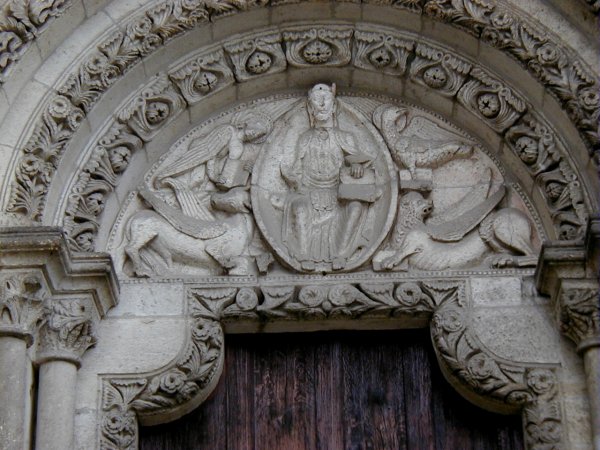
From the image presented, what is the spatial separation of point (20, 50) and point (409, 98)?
2.36 meters

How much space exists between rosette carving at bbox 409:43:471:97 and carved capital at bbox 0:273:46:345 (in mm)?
2626

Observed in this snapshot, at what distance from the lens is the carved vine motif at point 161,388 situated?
7.54 metres

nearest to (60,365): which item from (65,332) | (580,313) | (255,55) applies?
(65,332)

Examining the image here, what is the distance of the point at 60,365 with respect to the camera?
7520 mm

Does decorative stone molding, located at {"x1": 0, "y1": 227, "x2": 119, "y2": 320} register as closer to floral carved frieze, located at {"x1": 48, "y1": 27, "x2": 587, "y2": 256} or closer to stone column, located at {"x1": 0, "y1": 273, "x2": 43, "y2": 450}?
stone column, located at {"x1": 0, "y1": 273, "x2": 43, "y2": 450}

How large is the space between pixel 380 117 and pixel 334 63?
0.43m

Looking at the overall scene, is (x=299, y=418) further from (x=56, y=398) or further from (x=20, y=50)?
(x=20, y=50)

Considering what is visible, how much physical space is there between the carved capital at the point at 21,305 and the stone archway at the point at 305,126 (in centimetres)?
35

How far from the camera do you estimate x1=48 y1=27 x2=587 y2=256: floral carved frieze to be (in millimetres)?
7922

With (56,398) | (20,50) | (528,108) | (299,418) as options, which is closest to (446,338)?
(299,418)

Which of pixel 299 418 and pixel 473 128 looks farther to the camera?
pixel 473 128

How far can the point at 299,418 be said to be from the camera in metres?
7.89

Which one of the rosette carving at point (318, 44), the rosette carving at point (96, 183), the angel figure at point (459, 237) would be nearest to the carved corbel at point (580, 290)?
the angel figure at point (459, 237)

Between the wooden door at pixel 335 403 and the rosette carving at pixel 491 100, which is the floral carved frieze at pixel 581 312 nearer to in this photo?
the wooden door at pixel 335 403
